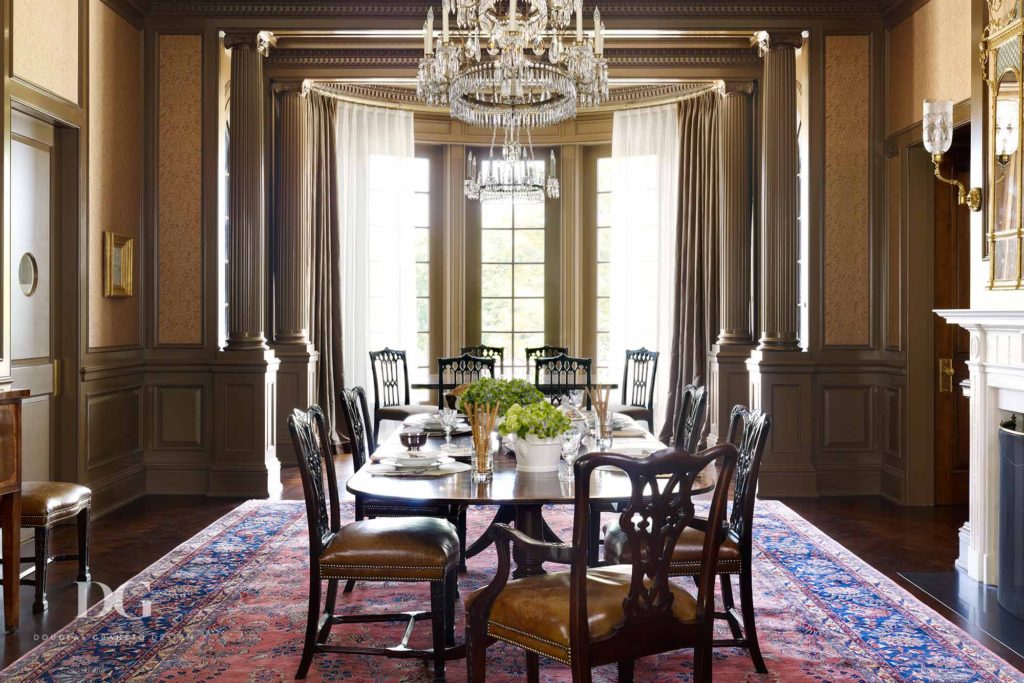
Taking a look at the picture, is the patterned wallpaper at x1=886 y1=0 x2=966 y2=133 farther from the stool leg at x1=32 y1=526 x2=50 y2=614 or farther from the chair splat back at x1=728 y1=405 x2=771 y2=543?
the stool leg at x1=32 y1=526 x2=50 y2=614

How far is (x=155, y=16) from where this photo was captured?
6.88 metres

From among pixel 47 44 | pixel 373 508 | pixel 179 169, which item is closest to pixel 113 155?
pixel 179 169

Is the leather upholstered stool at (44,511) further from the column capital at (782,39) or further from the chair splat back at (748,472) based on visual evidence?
the column capital at (782,39)

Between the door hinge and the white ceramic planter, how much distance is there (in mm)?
3803

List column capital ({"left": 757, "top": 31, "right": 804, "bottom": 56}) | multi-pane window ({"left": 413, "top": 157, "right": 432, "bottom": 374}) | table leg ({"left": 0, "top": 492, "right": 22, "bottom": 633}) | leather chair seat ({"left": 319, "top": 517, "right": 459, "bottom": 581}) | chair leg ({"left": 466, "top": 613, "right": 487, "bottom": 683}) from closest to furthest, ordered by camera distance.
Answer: chair leg ({"left": 466, "top": 613, "right": 487, "bottom": 683}), leather chair seat ({"left": 319, "top": 517, "right": 459, "bottom": 581}), table leg ({"left": 0, "top": 492, "right": 22, "bottom": 633}), column capital ({"left": 757, "top": 31, "right": 804, "bottom": 56}), multi-pane window ({"left": 413, "top": 157, "right": 432, "bottom": 374})

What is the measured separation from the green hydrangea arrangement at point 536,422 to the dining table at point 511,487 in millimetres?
155

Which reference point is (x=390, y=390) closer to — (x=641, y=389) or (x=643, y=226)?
(x=641, y=389)

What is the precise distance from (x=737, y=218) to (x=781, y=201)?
97 centimetres

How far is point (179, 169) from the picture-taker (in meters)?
6.94

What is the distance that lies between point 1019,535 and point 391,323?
632 centimetres

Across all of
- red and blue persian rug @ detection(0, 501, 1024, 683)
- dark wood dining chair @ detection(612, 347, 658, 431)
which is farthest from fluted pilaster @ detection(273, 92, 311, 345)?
red and blue persian rug @ detection(0, 501, 1024, 683)

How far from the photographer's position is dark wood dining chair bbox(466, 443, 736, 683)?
2574 mm

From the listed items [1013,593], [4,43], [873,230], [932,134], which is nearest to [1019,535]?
[1013,593]

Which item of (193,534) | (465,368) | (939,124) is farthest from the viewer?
(465,368)
